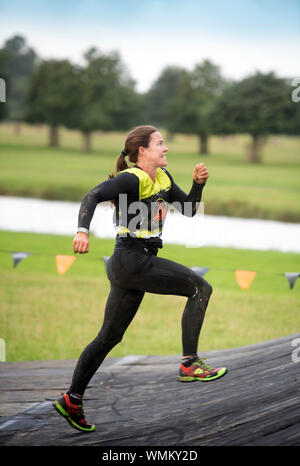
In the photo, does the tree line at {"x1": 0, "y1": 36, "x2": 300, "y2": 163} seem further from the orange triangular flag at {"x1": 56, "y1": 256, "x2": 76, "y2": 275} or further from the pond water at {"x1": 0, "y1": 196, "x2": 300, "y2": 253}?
the orange triangular flag at {"x1": 56, "y1": 256, "x2": 76, "y2": 275}

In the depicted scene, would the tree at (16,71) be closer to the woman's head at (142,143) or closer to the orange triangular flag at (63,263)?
the orange triangular flag at (63,263)

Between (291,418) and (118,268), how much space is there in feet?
4.97

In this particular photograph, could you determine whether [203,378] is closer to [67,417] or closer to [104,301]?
[67,417]

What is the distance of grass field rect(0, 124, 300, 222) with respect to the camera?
39.0 meters

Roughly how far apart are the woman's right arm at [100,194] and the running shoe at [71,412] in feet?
3.57

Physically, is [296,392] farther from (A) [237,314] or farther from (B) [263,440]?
(A) [237,314]

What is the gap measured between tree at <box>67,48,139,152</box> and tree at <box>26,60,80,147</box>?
82 centimetres

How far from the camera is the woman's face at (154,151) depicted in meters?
4.36

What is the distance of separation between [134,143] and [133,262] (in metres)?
0.85

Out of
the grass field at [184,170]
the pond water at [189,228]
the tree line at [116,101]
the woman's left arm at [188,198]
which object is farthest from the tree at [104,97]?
the woman's left arm at [188,198]

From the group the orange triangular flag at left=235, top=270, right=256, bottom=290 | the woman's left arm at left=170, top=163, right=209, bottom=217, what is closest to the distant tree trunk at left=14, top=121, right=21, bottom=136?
the orange triangular flag at left=235, top=270, right=256, bottom=290

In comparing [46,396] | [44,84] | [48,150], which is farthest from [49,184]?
[46,396]

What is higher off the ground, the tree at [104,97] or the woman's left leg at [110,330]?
the tree at [104,97]

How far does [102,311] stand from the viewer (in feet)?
32.2
